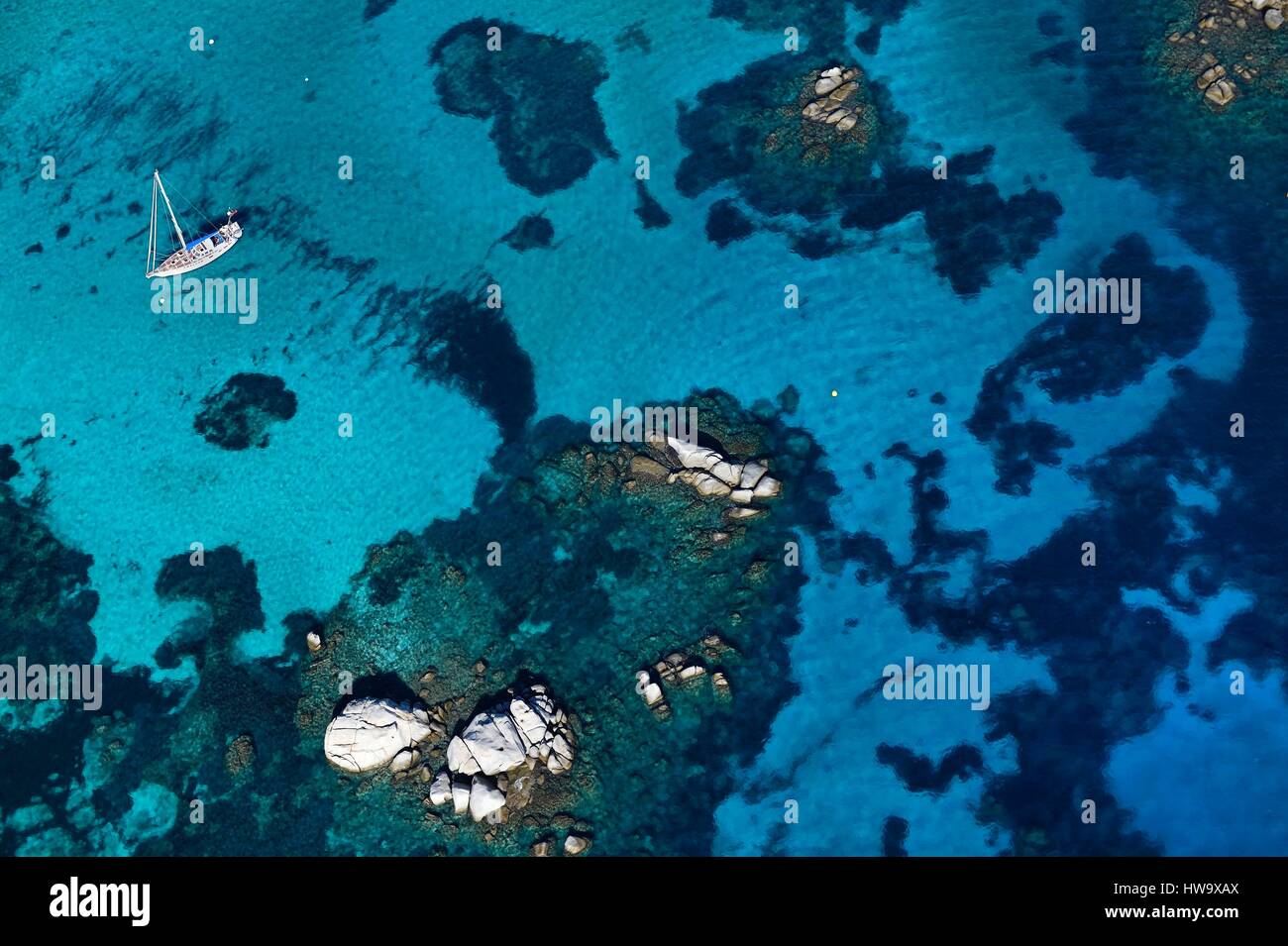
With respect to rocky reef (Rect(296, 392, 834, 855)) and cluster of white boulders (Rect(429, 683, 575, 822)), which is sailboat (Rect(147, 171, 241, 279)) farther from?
cluster of white boulders (Rect(429, 683, 575, 822))

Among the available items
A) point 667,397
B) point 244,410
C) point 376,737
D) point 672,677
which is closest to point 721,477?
point 667,397

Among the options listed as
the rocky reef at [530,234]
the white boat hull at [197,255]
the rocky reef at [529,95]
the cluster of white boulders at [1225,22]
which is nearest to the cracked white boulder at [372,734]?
the rocky reef at [530,234]

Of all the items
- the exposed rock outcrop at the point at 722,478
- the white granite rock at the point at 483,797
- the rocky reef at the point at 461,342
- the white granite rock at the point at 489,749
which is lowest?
the white granite rock at the point at 483,797

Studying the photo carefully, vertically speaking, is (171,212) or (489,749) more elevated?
(171,212)

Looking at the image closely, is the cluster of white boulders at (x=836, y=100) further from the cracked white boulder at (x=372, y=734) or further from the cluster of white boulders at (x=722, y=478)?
the cracked white boulder at (x=372, y=734)

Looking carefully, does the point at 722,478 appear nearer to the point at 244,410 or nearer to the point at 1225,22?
the point at 244,410

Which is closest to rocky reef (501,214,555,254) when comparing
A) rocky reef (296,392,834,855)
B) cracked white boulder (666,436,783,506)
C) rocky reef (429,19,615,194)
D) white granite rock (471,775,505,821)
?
rocky reef (429,19,615,194)
